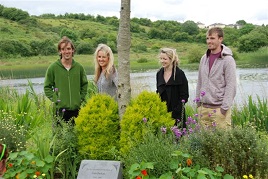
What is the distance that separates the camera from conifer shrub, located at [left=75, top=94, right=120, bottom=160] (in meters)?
4.77

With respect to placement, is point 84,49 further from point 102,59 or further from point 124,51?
point 124,51

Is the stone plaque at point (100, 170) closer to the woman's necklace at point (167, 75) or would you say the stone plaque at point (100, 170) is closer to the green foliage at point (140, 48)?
the woman's necklace at point (167, 75)

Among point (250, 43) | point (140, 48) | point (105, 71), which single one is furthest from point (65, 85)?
point (250, 43)

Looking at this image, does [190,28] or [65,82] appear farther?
[190,28]

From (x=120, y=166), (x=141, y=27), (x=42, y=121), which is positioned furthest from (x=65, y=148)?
(x=141, y=27)

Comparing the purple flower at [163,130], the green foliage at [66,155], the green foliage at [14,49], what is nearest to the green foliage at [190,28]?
the green foliage at [14,49]

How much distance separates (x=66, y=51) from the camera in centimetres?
552

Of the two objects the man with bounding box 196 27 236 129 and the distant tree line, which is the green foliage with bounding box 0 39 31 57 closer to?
the distant tree line

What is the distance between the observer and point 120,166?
14.1 ft

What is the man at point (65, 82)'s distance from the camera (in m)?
5.61

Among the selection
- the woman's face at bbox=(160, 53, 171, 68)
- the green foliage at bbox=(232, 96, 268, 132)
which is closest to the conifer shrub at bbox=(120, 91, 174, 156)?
the woman's face at bbox=(160, 53, 171, 68)

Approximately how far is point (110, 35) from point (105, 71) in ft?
151

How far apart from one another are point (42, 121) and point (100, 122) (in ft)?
10.1

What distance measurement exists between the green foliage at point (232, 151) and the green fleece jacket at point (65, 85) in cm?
202
